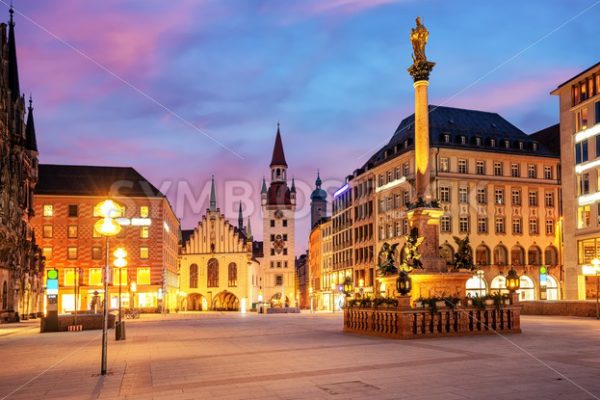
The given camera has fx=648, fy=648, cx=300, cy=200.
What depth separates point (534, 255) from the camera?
250 feet

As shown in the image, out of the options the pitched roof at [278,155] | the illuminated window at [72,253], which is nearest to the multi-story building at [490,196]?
the illuminated window at [72,253]

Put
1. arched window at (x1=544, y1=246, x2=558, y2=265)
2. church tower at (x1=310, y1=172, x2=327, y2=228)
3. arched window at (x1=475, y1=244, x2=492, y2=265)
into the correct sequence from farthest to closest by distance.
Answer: church tower at (x1=310, y1=172, x2=327, y2=228), arched window at (x1=544, y1=246, x2=558, y2=265), arched window at (x1=475, y1=244, x2=492, y2=265)

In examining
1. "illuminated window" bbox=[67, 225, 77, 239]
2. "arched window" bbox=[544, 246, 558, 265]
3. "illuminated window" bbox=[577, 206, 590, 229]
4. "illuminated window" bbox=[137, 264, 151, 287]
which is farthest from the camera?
"illuminated window" bbox=[137, 264, 151, 287]

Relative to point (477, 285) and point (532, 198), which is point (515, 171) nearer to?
point (532, 198)

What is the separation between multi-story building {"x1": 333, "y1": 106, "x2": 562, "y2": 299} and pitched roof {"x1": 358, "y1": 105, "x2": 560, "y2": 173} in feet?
0.40

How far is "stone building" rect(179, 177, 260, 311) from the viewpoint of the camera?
114688mm

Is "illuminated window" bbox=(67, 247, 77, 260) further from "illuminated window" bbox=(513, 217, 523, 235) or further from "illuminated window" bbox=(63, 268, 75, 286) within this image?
"illuminated window" bbox=(513, 217, 523, 235)

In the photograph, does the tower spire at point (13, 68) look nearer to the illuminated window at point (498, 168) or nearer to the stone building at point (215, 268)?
the illuminated window at point (498, 168)

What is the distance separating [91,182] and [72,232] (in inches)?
282

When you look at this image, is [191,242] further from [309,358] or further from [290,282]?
[309,358]

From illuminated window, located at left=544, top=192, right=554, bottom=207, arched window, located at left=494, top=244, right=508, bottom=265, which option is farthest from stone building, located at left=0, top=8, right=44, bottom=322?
illuminated window, located at left=544, top=192, right=554, bottom=207

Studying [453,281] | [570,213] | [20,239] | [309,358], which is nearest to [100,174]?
[20,239]

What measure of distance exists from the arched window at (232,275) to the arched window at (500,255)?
174ft

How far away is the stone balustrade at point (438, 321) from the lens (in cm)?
2427
